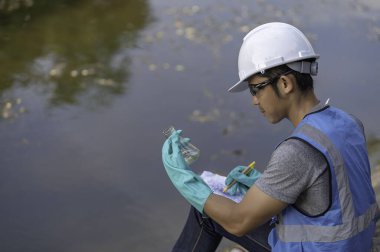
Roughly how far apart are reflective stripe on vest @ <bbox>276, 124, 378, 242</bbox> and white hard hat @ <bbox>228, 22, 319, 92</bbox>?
0.94 ft

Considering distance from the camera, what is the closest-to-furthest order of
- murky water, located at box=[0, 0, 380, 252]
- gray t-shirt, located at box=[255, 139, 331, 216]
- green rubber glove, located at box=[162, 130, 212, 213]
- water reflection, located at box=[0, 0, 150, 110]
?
gray t-shirt, located at box=[255, 139, 331, 216], green rubber glove, located at box=[162, 130, 212, 213], murky water, located at box=[0, 0, 380, 252], water reflection, located at box=[0, 0, 150, 110]

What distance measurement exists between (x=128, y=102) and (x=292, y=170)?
3776 mm

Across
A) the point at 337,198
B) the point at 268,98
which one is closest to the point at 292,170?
the point at 337,198

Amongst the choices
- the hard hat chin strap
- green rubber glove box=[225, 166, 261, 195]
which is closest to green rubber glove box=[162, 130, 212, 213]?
green rubber glove box=[225, 166, 261, 195]

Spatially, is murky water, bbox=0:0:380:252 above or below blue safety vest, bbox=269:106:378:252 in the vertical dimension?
above

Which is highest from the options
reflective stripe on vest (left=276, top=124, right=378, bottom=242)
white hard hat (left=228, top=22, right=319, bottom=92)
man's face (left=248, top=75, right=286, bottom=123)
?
white hard hat (left=228, top=22, right=319, bottom=92)

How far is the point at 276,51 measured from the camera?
2.22 metres

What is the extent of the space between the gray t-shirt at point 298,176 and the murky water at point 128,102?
2048 mm

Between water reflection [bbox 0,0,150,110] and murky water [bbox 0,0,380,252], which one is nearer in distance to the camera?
murky water [bbox 0,0,380,252]

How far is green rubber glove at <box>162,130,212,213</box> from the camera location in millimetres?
2357

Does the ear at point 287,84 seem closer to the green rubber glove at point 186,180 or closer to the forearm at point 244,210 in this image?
the forearm at point 244,210

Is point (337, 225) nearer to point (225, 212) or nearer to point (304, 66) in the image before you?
point (225, 212)

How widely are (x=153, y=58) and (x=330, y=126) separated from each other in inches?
183

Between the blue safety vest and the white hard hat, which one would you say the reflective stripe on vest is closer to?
the blue safety vest
